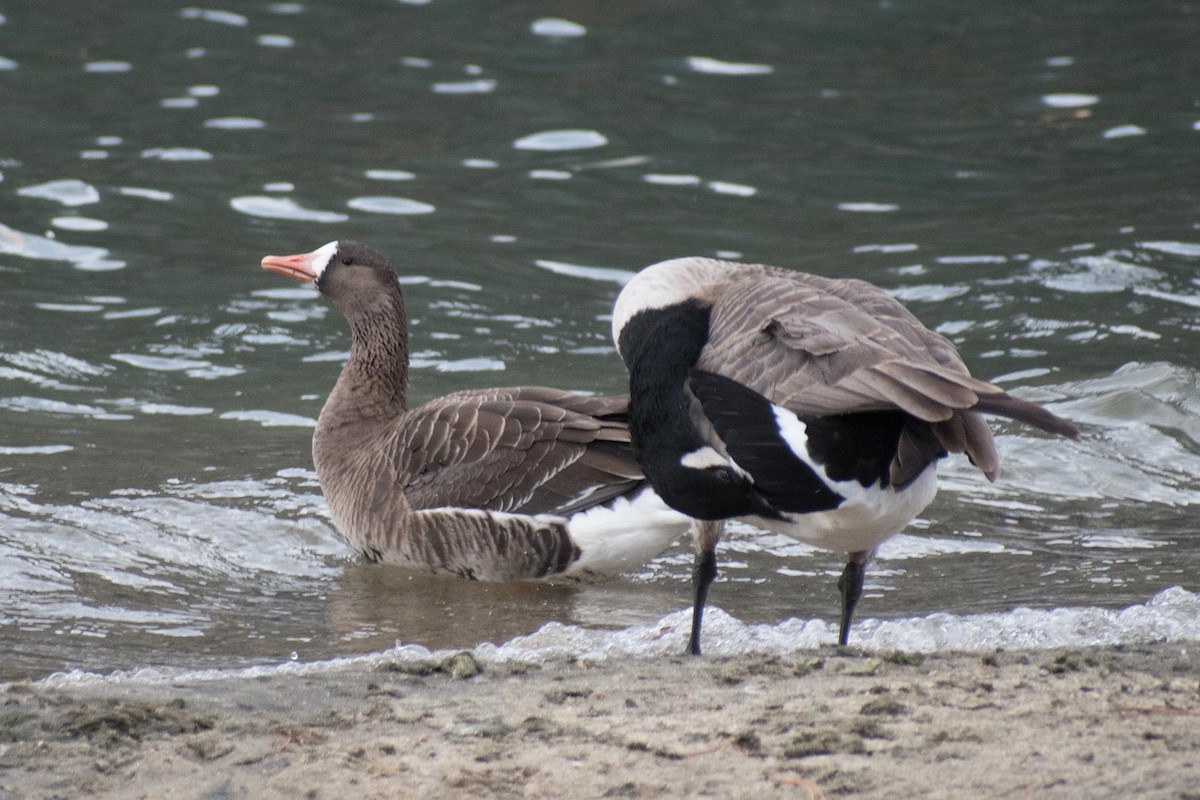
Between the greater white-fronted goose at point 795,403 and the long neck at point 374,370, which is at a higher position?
the greater white-fronted goose at point 795,403

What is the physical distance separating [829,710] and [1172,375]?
638cm

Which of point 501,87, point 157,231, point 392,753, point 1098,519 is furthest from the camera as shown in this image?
point 501,87

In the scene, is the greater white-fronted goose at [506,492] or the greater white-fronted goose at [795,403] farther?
the greater white-fronted goose at [506,492]

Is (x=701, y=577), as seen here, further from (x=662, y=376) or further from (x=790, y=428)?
(x=790, y=428)

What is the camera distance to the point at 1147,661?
4.41 m

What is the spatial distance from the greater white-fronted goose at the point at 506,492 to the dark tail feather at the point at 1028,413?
9.70ft

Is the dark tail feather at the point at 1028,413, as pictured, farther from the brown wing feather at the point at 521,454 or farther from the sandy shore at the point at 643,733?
the brown wing feather at the point at 521,454

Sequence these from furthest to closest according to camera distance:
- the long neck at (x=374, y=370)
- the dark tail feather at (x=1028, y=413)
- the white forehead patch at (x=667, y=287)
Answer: the long neck at (x=374, y=370)
the white forehead patch at (x=667, y=287)
the dark tail feather at (x=1028, y=413)

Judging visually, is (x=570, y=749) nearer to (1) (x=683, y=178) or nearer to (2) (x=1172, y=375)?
(2) (x=1172, y=375)

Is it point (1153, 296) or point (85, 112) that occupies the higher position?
point (85, 112)

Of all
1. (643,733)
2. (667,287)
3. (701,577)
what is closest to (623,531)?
(701,577)

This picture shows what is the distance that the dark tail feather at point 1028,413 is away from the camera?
145 inches

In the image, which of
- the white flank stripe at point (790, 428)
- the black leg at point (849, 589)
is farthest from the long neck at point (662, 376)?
the black leg at point (849, 589)

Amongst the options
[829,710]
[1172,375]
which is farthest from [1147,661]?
[1172,375]
